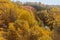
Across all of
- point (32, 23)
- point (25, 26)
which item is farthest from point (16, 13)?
point (25, 26)

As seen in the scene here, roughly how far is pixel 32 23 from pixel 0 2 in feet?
9.48

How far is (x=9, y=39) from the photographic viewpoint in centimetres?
1244

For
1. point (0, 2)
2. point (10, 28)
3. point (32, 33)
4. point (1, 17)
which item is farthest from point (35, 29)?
point (0, 2)

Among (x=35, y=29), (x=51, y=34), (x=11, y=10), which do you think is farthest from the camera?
(x=11, y=10)

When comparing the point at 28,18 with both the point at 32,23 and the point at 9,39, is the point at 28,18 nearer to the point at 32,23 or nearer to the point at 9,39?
Result: the point at 32,23

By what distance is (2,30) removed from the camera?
13.3m

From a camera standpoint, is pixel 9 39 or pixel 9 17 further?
pixel 9 17

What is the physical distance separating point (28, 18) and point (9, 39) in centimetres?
294

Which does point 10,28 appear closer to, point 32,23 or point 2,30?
point 2,30

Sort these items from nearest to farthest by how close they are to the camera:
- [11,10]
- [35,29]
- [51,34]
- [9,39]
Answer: [9,39]
[35,29]
[51,34]
[11,10]

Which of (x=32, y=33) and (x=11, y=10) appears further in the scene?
(x=11, y=10)

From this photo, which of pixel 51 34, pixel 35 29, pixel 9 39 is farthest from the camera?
pixel 51 34

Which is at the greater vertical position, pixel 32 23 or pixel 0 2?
pixel 0 2

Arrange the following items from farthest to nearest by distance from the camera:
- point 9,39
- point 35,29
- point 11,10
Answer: point 11,10 → point 35,29 → point 9,39
